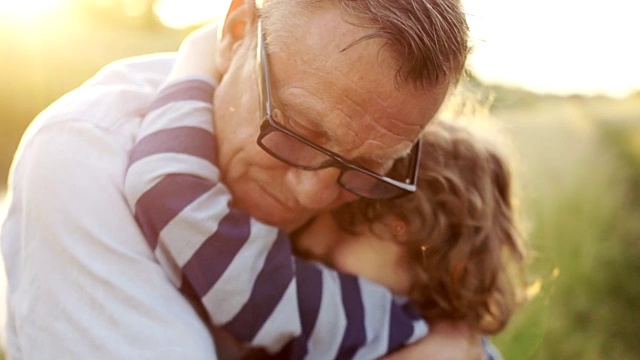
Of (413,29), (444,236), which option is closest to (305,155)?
(413,29)

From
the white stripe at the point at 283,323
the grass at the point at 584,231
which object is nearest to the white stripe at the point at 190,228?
the white stripe at the point at 283,323

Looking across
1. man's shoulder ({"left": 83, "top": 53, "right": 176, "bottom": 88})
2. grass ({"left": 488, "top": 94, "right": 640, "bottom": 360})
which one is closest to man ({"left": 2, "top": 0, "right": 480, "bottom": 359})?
man's shoulder ({"left": 83, "top": 53, "right": 176, "bottom": 88})

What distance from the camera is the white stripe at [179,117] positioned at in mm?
1992

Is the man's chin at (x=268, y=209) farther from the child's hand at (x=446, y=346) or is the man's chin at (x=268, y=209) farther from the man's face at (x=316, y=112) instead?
the child's hand at (x=446, y=346)

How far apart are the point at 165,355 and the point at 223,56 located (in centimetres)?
78

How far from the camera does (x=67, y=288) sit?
1.80 m

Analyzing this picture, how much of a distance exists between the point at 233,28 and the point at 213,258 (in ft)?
1.93

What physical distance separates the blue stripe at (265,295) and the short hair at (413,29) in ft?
1.68

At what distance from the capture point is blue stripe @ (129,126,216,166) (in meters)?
1.94

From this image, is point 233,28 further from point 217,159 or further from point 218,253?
point 218,253

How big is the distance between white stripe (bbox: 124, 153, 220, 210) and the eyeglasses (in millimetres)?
182

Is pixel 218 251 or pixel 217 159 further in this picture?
pixel 217 159

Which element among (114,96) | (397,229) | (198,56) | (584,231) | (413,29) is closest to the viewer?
(413,29)

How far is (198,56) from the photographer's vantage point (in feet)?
7.32
